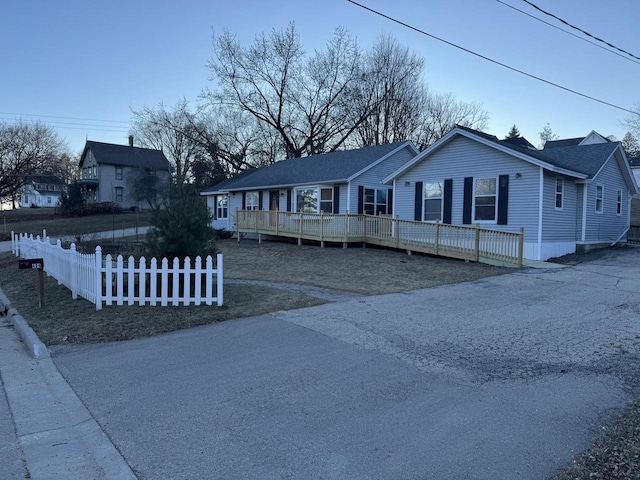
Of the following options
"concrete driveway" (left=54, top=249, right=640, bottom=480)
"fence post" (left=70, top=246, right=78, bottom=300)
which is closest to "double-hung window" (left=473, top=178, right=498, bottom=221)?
"concrete driveway" (left=54, top=249, right=640, bottom=480)

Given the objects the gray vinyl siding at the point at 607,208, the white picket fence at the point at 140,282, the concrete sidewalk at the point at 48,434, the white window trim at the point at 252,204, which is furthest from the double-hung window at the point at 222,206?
the concrete sidewalk at the point at 48,434

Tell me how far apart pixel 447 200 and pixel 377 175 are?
191 inches

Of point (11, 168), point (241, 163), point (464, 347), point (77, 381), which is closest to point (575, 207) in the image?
point (464, 347)

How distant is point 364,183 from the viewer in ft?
72.6

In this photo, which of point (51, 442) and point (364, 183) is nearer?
point (51, 442)

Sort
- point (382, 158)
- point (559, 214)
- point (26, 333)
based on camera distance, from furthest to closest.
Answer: point (382, 158)
point (559, 214)
point (26, 333)

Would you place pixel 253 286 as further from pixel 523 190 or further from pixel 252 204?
pixel 252 204

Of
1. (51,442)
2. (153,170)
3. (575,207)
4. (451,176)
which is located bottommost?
(51,442)

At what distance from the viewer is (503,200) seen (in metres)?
16.9

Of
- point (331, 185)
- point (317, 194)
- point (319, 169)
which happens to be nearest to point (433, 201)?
point (331, 185)

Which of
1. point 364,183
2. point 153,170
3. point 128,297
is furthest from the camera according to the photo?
point 153,170

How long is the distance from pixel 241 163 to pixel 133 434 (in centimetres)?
4192

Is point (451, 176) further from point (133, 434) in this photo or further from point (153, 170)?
point (153, 170)

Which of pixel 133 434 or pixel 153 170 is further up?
pixel 153 170
